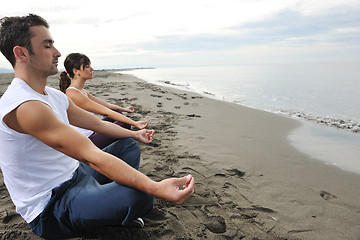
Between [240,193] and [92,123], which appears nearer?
[92,123]

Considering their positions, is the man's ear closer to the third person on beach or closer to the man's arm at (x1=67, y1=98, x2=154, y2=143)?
the man's arm at (x1=67, y1=98, x2=154, y2=143)

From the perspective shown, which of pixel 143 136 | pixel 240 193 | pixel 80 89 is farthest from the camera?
pixel 80 89

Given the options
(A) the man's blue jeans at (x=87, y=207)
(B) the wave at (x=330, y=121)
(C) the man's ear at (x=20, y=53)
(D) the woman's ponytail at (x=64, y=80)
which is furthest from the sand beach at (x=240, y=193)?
(B) the wave at (x=330, y=121)

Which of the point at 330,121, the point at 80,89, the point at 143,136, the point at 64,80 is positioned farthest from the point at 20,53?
the point at 330,121

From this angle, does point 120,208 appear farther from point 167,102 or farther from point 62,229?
point 167,102

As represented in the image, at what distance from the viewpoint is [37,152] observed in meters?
1.53

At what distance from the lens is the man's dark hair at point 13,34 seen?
1568mm

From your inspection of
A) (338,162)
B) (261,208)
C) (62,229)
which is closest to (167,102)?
(338,162)

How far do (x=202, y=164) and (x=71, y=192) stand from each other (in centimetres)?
239

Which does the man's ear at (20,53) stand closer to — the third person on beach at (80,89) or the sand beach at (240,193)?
the sand beach at (240,193)

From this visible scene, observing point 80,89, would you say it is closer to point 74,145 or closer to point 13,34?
point 13,34

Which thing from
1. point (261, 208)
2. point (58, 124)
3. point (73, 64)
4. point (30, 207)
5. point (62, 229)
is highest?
point (73, 64)

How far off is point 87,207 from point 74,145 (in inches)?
16.4

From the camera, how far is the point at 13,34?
5.14 feet
